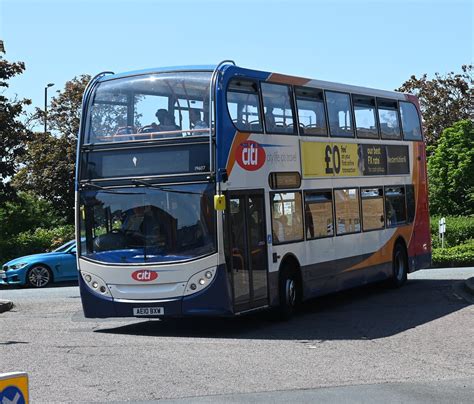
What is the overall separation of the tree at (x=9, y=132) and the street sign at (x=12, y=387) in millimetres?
25275

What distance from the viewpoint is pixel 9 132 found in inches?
1161

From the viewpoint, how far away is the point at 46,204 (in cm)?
4725

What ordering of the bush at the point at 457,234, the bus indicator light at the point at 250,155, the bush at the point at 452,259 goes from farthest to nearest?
the bush at the point at 457,234 → the bush at the point at 452,259 → the bus indicator light at the point at 250,155

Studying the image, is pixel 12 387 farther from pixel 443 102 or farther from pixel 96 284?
pixel 443 102

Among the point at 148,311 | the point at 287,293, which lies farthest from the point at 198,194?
the point at 287,293

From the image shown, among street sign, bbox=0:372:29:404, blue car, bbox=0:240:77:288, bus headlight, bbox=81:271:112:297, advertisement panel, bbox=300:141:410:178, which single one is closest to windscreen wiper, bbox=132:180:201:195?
bus headlight, bbox=81:271:112:297

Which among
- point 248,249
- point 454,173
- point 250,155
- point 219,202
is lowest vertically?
point 248,249

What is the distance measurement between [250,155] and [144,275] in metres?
2.51

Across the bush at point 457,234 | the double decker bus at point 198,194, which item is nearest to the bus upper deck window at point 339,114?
the double decker bus at point 198,194

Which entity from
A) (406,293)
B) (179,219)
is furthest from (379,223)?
(179,219)

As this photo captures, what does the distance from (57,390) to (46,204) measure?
37606 millimetres

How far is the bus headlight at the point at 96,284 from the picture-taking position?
15375mm

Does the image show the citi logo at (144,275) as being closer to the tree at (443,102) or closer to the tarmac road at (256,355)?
the tarmac road at (256,355)

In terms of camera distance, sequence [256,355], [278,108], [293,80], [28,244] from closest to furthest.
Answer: [256,355] < [278,108] < [293,80] < [28,244]
